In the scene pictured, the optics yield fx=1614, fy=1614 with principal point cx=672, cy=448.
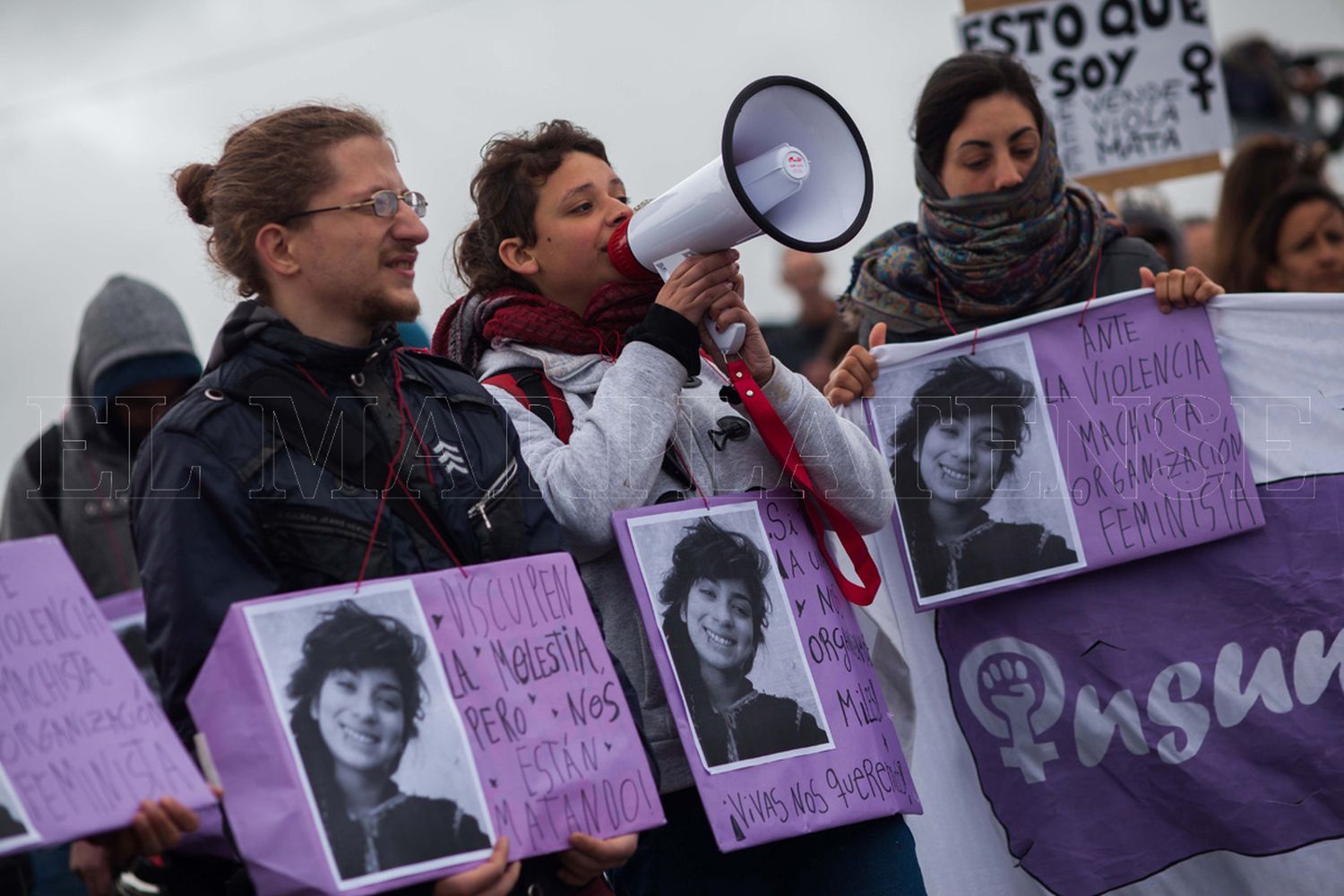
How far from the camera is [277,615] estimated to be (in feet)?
6.99

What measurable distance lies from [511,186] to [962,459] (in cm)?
106

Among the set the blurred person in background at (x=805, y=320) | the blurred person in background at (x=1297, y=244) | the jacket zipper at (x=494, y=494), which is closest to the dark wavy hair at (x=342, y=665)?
the jacket zipper at (x=494, y=494)

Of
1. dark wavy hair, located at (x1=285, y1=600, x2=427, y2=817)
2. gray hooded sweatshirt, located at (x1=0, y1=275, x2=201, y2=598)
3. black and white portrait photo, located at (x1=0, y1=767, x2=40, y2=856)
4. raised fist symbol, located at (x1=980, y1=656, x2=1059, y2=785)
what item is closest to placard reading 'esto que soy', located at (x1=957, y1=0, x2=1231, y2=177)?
raised fist symbol, located at (x1=980, y1=656, x2=1059, y2=785)

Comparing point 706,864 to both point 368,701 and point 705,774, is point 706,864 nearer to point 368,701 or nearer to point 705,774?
point 705,774

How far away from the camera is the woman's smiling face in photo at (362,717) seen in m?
2.11

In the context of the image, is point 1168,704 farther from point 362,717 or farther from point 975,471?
point 362,717

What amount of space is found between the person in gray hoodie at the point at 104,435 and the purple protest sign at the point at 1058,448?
6.78 ft

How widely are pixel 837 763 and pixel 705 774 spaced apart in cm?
26

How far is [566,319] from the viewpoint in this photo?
114 inches

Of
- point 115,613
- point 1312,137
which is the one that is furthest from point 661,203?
point 1312,137

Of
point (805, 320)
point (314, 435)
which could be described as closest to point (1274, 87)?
point (805, 320)

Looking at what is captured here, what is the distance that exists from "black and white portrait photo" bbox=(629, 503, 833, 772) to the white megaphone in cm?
35

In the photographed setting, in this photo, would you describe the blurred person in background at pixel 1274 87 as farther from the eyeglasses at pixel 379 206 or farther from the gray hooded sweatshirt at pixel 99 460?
the eyeglasses at pixel 379 206

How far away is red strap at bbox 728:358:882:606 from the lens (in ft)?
9.14
